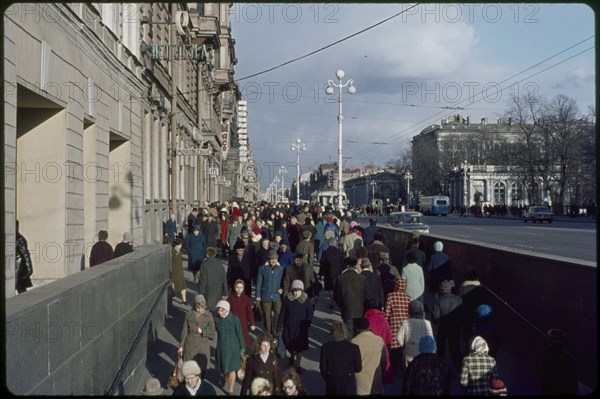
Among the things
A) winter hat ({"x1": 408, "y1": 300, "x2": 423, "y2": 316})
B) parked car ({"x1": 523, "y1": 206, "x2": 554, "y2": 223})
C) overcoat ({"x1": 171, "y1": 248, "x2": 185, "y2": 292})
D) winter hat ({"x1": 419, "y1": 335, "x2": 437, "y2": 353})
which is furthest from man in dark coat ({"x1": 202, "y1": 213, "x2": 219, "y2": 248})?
parked car ({"x1": 523, "y1": 206, "x2": 554, "y2": 223})

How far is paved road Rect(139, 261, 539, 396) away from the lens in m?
9.69

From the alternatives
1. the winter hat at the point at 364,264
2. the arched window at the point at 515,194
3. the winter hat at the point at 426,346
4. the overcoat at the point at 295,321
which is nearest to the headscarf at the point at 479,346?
the winter hat at the point at 426,346

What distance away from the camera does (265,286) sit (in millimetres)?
12148

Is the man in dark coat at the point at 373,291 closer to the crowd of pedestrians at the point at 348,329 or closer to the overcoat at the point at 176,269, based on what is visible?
the crowd of pedestrians at the point at 348,329

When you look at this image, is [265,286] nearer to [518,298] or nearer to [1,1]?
[518,298]

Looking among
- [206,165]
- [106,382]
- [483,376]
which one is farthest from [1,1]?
[206,165]

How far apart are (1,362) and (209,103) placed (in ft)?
179

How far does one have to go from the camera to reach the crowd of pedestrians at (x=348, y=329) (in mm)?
7363

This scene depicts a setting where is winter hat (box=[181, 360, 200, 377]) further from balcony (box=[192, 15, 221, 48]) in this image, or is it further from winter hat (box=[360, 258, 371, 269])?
balcony (box=[192, 15, 221, 48])

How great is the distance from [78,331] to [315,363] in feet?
18.1

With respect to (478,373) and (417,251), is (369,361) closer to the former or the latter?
(478,373)

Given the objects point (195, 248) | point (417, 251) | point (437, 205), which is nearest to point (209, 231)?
point (195, 248)

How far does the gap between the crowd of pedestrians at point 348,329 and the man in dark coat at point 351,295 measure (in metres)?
0.01

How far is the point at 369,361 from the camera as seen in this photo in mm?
7855
